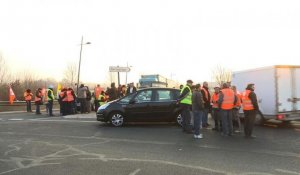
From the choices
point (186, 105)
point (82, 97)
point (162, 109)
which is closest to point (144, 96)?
point (162, 109)

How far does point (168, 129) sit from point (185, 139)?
2684 millimetres

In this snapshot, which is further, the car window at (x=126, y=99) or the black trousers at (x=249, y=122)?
the car window at (x=126, y=99)

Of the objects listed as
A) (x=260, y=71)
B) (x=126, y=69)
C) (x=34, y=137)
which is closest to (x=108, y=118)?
(x=34, y=137)

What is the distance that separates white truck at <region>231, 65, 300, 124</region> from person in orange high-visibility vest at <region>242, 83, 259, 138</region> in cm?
264

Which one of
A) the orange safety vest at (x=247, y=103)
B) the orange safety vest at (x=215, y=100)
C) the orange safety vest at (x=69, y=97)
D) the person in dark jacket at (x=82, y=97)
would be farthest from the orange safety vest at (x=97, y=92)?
the orange safety vest at (x=247, y=103)

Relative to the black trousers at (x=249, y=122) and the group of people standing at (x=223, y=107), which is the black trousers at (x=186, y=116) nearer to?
the group of people standing at (x=223, y=107)

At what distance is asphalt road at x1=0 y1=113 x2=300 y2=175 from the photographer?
779cm

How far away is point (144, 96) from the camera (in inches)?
625

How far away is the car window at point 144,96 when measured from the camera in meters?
15.8

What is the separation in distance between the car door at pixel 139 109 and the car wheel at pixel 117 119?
1.00 feet

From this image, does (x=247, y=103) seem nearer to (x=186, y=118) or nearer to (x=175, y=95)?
(x=186, y=118)

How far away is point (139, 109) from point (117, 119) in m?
0.96

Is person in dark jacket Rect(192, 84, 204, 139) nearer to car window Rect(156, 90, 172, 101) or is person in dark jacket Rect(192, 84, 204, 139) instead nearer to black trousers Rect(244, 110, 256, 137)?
black trousers Rect(244, 110, 256, 137)

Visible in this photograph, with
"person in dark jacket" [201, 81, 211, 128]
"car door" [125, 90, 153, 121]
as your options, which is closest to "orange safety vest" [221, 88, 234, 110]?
"person in dark jacket" [201, 81, 211, 128]
